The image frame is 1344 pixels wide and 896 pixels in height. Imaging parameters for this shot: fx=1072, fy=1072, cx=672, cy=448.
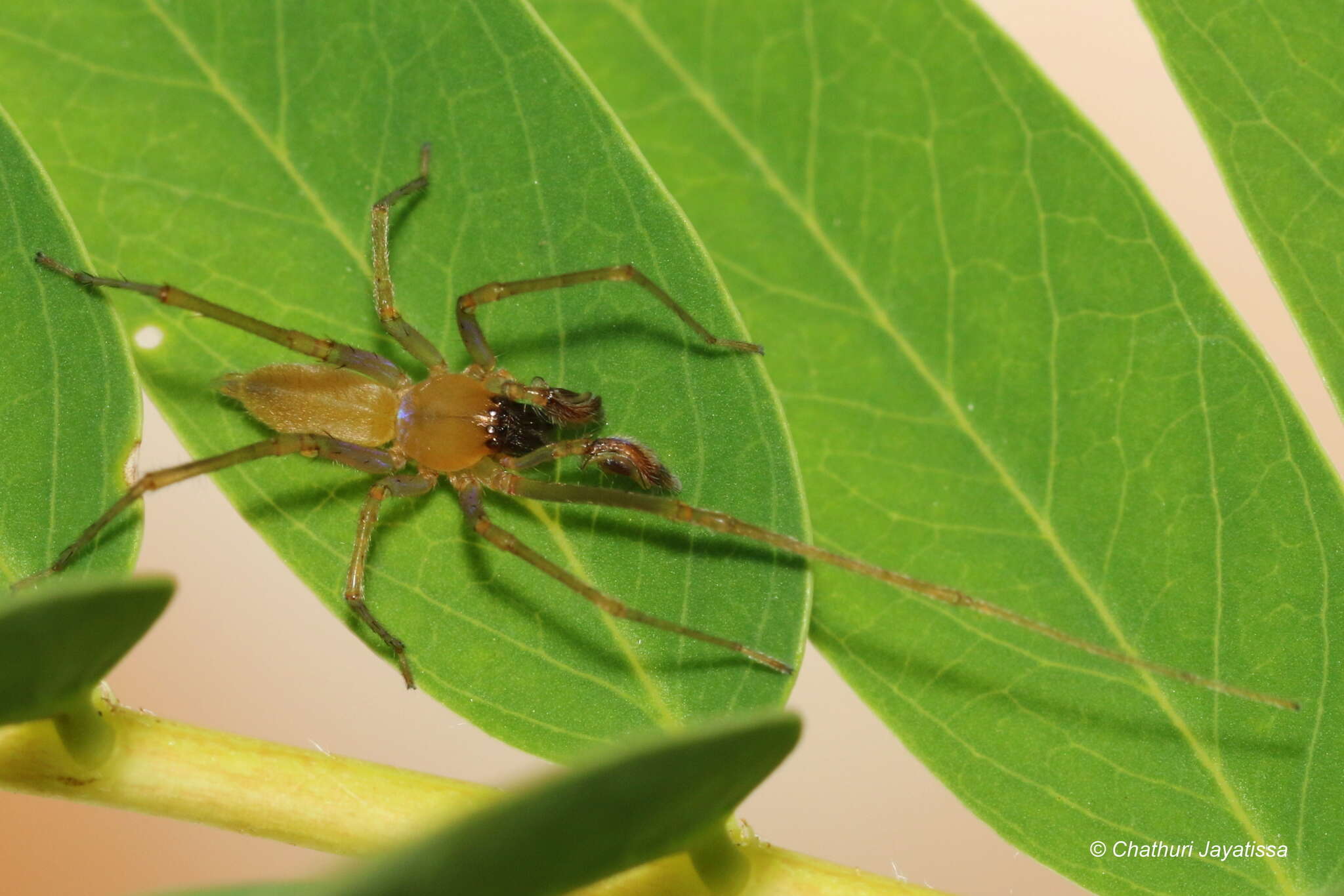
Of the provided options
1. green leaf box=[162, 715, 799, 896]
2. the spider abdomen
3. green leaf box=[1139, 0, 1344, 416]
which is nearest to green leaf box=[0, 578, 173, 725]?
green leaf box=[162, 715, 799, 896]

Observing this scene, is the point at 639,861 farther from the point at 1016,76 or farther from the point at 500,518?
the point at 1016,76

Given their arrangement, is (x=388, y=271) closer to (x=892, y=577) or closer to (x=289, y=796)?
(x=289, y=796)

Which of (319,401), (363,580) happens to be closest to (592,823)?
(363,580)

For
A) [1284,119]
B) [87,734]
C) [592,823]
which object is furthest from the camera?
[1284,119]

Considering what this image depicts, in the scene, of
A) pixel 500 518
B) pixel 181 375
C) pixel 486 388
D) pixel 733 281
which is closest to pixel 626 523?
pixel 500 518

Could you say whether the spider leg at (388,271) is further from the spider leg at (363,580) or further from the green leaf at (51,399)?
the green leaf at (51,399)

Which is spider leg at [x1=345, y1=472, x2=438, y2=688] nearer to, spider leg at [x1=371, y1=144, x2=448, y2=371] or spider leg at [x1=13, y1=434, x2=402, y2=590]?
spider leg at [x1=13, y1=434, x2=402, y2=590]
